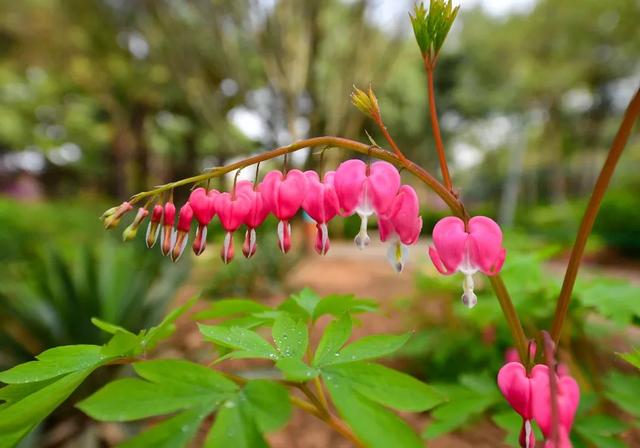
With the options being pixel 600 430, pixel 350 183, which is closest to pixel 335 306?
pixel 350 183

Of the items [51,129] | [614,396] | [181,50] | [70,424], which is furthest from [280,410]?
[51,129]

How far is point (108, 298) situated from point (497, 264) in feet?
7.45

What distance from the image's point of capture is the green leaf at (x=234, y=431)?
454 mm

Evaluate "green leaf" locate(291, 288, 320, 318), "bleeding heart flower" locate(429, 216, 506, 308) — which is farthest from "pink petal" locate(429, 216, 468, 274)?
"green leaf" locate(291, 288, 320, 318)

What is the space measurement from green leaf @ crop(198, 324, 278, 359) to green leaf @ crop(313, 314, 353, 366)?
7 centimetres

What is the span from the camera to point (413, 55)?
15.2 m

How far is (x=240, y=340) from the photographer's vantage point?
0.62 meters

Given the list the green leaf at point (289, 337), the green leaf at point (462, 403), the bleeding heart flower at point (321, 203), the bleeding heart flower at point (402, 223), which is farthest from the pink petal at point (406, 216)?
the green leaf at point (462, 403)

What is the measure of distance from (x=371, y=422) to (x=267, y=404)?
0.41ft

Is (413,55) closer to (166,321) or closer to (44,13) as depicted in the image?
(44,13)

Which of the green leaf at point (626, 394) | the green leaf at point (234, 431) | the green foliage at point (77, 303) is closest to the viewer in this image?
the green leaf at point (234, 431)

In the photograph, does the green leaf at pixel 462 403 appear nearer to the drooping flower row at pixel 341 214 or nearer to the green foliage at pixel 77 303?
the drooping flower row at pixel 341 214

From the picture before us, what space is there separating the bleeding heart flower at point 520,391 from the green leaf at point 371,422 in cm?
19

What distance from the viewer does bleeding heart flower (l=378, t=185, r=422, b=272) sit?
688 millimetres
